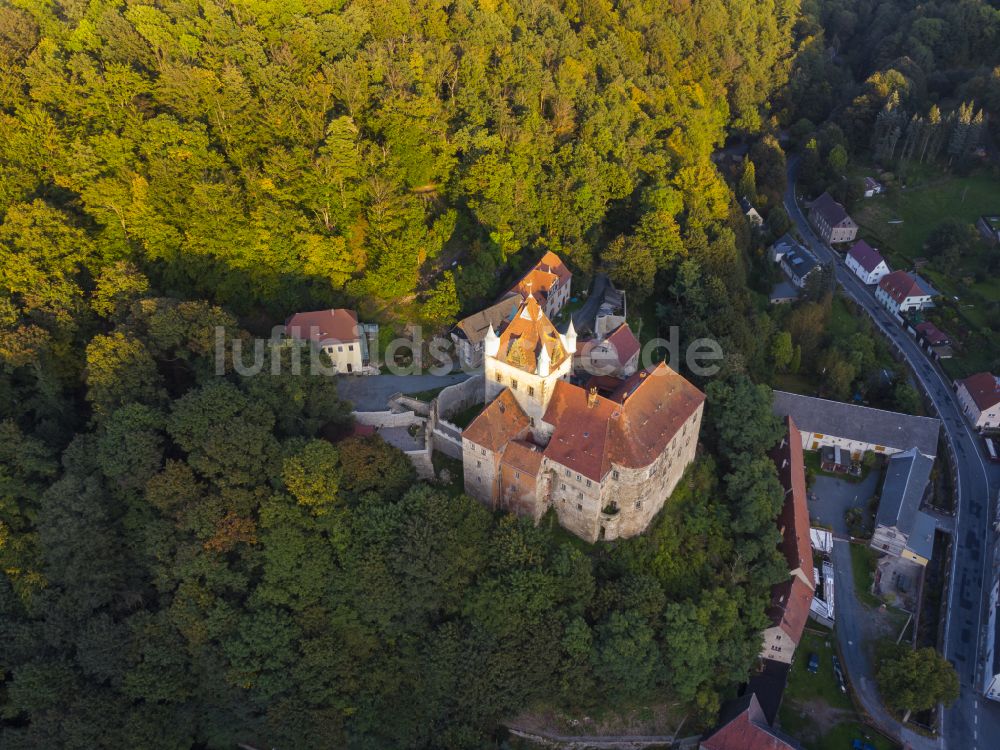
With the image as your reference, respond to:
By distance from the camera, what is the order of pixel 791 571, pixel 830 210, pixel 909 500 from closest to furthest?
pixel 791 571 → pixel 909 500 → pixel 830 210

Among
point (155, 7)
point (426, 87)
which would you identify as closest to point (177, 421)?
point (426, 87)

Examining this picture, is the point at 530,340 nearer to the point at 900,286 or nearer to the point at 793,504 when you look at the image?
the point at 793,504

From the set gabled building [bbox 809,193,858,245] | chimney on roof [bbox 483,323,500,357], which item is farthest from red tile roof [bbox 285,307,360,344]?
gabled building [bbox 809,193,858,245]

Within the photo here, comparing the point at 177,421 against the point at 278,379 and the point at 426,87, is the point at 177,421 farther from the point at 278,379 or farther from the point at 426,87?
the point at 426,87

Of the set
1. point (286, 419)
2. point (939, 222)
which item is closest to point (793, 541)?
point (286, 419)

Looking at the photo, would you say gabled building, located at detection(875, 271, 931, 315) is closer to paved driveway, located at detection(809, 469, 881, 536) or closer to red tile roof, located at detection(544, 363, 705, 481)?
paved driveway, located at detection(809, 469, 881, 536)

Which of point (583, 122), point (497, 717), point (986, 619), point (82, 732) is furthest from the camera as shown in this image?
point (583, 122)
